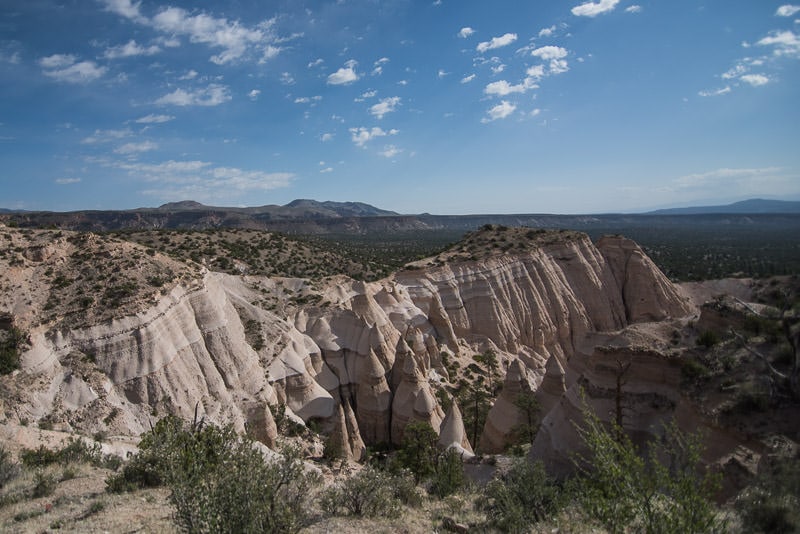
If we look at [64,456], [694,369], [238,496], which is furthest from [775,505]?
[64,456]

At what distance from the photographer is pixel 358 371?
29.9 metres

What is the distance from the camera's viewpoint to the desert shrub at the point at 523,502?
9258 millimetres

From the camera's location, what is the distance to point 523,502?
1050cm

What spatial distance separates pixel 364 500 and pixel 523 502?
382cm

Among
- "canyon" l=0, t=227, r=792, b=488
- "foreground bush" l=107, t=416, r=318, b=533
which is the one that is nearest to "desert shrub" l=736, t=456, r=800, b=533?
"canyon" l=0, t=227, r=792, b=488

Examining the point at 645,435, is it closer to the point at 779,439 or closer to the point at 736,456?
the point at 736,456

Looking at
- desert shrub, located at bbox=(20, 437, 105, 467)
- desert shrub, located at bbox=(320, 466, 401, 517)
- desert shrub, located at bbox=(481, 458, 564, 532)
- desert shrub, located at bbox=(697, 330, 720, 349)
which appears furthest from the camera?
desert shrub, located at bbox=(697, 330, 720, 349)

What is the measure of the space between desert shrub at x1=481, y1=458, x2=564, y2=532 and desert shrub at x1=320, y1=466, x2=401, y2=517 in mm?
2456

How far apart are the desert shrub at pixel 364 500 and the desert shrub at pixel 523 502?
246 cm

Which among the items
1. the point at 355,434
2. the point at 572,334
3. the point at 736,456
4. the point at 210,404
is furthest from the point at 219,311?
the point at 572,334

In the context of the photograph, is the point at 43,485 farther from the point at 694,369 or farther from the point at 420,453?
the point at 694,369

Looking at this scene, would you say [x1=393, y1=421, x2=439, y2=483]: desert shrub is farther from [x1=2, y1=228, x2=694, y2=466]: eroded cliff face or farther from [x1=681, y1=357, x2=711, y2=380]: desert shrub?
[x1=681, y1=357, x2=711, y2=380]: desert shrub

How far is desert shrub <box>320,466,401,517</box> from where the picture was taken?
10.5 m

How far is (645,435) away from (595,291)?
3547cm
